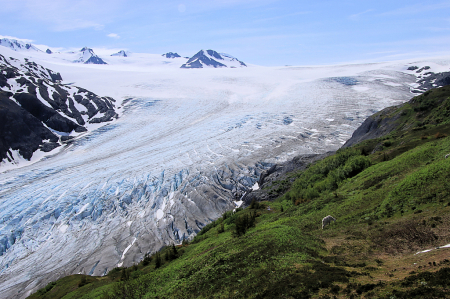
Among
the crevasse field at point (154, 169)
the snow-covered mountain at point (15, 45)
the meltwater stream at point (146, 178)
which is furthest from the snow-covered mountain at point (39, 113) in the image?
the snow-covered mountain at point (15, 45)

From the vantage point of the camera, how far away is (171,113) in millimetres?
60000

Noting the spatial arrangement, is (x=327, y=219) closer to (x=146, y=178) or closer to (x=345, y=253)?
(x=345, y=253)

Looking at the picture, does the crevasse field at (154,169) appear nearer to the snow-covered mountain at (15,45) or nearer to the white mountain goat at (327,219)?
the white mountain goat at (327,219)

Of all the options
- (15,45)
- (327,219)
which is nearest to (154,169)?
(327,219)

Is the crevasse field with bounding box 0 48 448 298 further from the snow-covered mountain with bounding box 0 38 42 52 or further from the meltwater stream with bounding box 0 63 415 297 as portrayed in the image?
the snow-covered mountain with bounding box 0 38 42 52

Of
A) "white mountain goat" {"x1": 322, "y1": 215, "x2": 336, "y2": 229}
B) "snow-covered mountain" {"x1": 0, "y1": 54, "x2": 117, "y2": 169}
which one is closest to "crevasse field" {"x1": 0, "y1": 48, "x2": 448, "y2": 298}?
"snow-covered mountain" {"x1": 0, "y1": 54, "x2": 117, "y2": 169}

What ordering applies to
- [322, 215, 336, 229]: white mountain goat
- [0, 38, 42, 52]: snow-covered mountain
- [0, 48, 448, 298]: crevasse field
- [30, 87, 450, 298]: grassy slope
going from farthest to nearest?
[0, 38, 42, 52]: snow-covered mountain, [0, 48, 448, 298]: crevasse field, [322, 215, 336, 229]: white mountain goat, [30, 87, 450, 298]: grassy slope

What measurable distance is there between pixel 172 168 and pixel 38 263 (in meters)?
16.2

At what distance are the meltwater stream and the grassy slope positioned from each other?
7319mm

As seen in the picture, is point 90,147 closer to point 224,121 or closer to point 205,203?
point 224,121

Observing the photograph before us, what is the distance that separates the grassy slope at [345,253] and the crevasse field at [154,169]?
752 centimetres

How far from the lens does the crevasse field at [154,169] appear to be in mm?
22609

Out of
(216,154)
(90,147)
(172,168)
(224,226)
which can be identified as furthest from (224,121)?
(224,226)

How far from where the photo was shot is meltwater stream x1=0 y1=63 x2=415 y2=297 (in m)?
22.3
